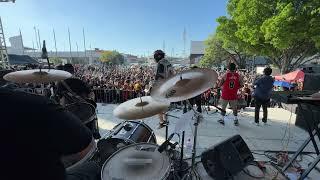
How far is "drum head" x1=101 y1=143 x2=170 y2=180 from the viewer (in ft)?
8.07

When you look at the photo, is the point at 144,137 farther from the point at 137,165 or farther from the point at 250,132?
the point at 250,132

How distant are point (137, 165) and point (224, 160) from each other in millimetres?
1145

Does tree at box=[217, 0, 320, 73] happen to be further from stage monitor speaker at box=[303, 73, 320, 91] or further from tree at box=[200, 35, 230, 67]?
tree at box=[200, 35, 230, 67]

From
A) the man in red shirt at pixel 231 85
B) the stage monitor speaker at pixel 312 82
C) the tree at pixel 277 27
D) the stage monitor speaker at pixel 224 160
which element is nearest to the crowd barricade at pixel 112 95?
the man in red shirt at pixel 231 85

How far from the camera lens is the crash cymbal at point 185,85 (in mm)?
2715

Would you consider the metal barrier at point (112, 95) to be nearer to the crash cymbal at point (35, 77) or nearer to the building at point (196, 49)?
the crash cymbal at point (35, 77)

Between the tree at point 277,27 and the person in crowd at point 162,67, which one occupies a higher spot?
the tree at point 277,27

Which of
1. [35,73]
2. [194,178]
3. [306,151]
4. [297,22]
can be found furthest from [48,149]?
[297,22]

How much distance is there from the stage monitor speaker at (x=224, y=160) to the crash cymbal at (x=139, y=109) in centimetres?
84

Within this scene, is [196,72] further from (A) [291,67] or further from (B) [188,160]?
(A) [291,67]

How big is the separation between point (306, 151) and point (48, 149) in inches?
191

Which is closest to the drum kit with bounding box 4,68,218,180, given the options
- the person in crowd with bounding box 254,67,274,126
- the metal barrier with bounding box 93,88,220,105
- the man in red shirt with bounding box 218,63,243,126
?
the man in red shirt with bounding box 218,63,243,126

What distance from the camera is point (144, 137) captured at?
3.66m

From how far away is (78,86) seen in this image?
452 centimetres
